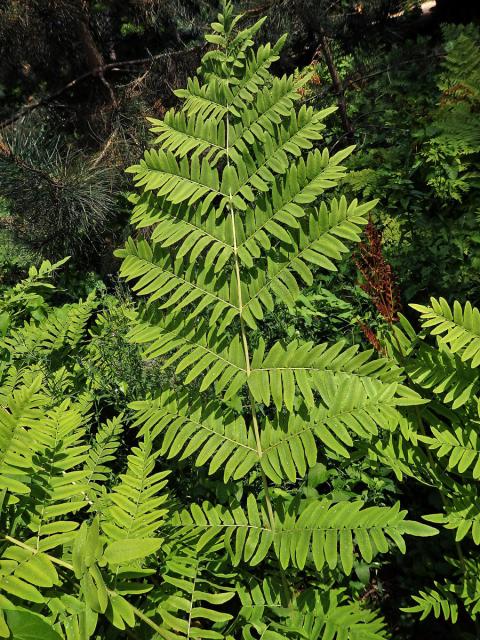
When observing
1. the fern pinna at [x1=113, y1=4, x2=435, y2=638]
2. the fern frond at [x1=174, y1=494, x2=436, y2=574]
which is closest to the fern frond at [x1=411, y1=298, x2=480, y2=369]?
the fern pinna at [x1=113, y1=4, x2=435, y2=638]

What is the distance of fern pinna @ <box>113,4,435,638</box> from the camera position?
1088 mm

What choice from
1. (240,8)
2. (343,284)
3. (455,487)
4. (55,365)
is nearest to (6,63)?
(240,8)

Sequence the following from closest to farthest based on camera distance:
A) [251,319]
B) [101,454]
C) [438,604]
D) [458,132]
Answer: [251,319] < [438,604] < [101,454] < [458,132]

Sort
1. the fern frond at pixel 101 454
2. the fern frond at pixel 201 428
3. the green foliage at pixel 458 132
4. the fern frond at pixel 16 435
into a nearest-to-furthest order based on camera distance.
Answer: the fern frond at pixel 16 435 < the fern frond at pixel 201 428 < the fern frond at pixel 101 454 < the green foliage at pixel 458 132

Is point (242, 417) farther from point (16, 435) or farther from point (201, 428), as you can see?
point (16, 435)

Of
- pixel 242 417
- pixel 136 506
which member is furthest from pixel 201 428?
pixel 136 506

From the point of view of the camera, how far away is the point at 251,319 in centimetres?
117

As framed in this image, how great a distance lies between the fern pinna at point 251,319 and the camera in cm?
109

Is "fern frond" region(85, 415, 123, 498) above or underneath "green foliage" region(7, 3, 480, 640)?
underneath

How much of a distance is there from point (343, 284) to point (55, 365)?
165cm

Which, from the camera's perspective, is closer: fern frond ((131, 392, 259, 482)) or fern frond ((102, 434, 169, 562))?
fern frond ((102, 434, 169, 562))

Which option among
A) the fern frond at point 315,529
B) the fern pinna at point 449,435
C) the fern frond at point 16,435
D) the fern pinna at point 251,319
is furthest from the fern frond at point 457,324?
the fern frond at point 16,435

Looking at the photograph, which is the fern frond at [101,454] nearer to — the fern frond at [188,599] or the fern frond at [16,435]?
the fern frond at [188,599]

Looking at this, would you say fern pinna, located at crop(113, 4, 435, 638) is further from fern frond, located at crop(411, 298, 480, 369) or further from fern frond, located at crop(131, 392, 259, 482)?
fern frond, located at crop(411, 298, 480, 369)
